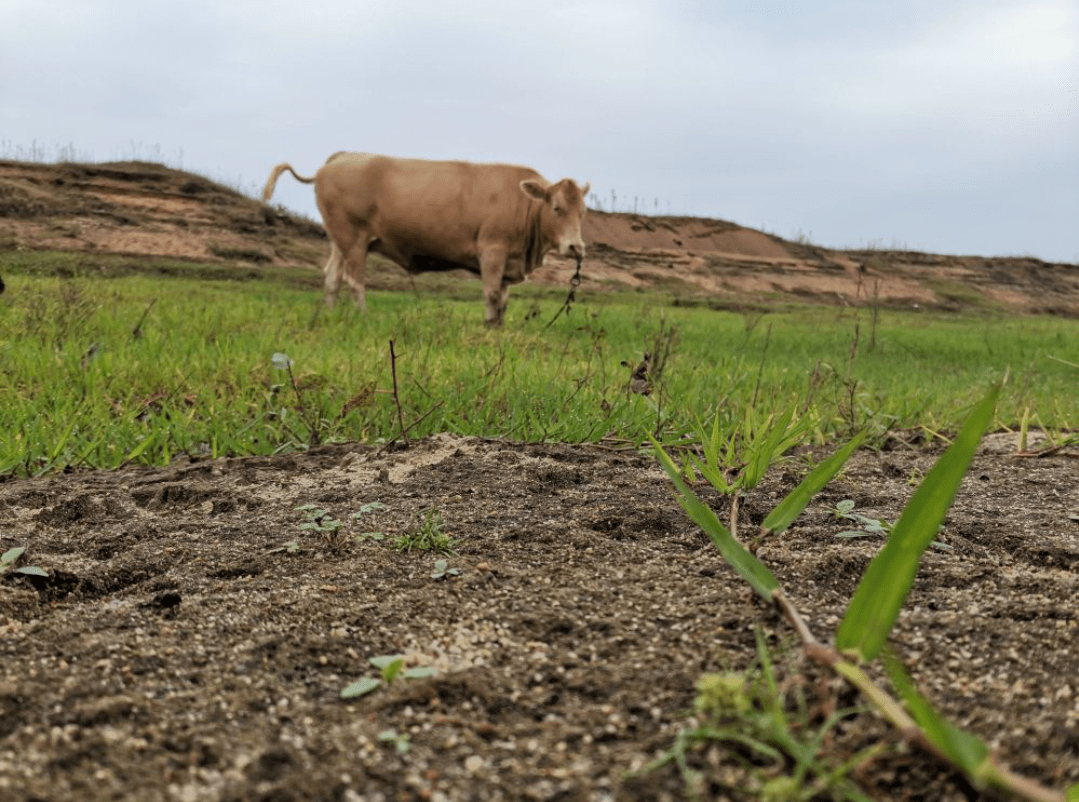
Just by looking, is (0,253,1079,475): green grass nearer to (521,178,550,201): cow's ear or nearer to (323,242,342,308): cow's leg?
(323,242,342,308): cow's leg

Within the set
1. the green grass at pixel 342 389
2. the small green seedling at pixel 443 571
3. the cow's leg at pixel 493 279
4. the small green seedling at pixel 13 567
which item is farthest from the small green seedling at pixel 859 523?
the cow's leg at pixel 493 279

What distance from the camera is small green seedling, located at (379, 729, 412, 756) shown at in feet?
2.95

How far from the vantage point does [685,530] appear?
5.77 ft

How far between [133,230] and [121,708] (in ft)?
62.4

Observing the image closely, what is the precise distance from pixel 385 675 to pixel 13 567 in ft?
3.10

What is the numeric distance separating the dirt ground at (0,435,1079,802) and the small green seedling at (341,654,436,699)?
0.02 meters

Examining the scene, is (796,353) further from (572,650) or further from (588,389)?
(572,650)

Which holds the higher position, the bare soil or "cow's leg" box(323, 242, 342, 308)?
"cow's leg" box(323, 242, 342, 308)

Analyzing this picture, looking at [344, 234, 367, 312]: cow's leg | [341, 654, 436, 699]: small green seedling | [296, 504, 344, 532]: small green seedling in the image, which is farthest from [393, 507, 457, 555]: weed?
[344, 234, 367, 312]: cow's leg

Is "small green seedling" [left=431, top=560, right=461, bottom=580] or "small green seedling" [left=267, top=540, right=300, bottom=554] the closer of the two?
"small green seedling" [left=431, top=560, right=461, bottom=580]

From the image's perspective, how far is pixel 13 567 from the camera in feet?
5.08

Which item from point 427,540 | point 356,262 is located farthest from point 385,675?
point 356,262

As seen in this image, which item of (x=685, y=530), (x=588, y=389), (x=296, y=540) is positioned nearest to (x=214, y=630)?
(x=296, y=540)

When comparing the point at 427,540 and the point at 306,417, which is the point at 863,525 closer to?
the point at 427,540
